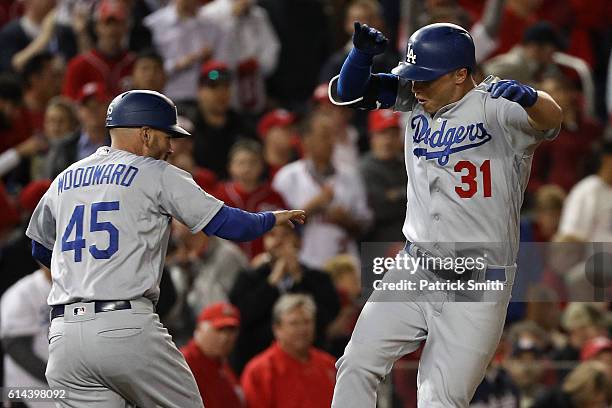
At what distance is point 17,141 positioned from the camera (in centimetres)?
1233

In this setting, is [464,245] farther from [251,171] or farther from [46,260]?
[251,171]

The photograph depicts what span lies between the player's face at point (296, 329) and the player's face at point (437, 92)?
9.78 feet

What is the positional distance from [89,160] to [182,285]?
3.43 metres

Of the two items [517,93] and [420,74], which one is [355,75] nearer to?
[420,74]

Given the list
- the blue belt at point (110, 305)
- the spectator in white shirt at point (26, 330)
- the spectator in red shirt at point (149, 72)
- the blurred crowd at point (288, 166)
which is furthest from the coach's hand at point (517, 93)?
the spectator in red shirt at point (149, 72)

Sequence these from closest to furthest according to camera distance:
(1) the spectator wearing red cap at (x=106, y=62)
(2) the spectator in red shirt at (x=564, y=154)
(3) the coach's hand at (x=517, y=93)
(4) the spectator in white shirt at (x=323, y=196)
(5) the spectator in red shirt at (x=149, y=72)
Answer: (3) the coach's hand at (x=517, y=93)
(4) the spectator in white shirt at (x=323, y=196)
(5) the spectator in red shirt at (x=149, y=72)
(1) the spectator wearing red cap at (x=106, y=62)
(2) the spectator in red shirt at (x=564, y=154)

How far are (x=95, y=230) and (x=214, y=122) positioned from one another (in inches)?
229

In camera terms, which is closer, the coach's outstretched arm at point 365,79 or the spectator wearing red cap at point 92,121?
the coach's outstretched arm at point 365,79

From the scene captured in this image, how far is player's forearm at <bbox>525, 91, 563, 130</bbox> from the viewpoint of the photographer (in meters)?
6.22

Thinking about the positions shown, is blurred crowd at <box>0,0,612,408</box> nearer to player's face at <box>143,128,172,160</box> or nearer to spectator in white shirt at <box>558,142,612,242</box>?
spectator in white shirt at <box>558,142,612,242</box>

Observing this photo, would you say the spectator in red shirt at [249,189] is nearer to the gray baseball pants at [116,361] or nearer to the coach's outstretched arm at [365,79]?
the coach's outstretched arm at [365,79]

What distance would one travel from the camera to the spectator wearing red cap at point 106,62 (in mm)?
12477

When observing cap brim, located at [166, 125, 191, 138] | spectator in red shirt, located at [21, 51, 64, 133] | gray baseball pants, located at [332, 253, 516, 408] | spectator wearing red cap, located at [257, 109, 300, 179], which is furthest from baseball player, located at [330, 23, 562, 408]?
spectator in red shirt, located at [21, 51, 64, 133]

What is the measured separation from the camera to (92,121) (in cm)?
1115
